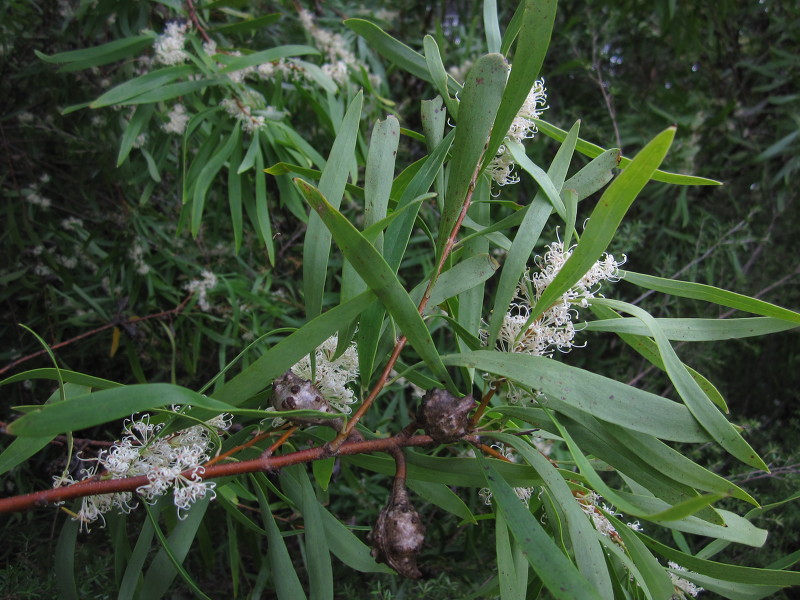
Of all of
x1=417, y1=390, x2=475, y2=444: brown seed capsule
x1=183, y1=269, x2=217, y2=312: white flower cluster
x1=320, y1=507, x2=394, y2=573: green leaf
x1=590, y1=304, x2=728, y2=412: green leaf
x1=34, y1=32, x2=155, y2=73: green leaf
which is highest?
x1=34, y1=32, x2=155, y2=73: green leaf

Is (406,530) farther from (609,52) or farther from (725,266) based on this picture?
(609,52)

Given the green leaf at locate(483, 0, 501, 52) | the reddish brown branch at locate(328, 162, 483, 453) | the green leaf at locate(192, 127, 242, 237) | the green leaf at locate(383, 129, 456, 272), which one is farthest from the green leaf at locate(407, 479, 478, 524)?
the green leaf at locate(192, 127, 242, 237)

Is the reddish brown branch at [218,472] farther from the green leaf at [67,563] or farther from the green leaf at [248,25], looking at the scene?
the green leaf at [248,25]

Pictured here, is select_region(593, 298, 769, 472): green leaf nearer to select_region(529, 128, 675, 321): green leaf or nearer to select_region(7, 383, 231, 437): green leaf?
select_region(529, 128, 675, 321): green leaf

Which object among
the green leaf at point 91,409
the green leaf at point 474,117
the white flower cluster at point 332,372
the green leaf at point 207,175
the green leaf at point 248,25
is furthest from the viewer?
the green leaf at point 248,25

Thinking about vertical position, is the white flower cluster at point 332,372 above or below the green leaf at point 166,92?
below

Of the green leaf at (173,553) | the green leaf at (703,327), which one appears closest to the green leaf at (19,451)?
the green leaf at (173,553)
